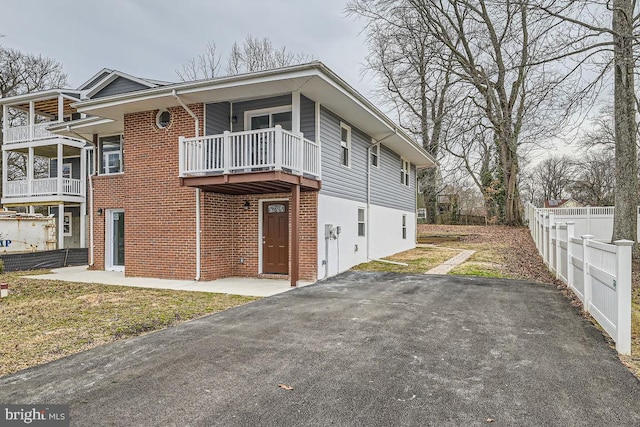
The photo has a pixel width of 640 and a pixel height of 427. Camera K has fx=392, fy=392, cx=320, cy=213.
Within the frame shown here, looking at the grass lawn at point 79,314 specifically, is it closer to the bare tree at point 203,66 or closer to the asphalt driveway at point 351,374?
the asphalt driveway at point 351,374

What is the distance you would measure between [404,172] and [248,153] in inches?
423

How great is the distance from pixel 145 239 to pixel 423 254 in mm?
10130

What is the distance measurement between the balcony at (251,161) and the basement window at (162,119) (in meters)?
1.95

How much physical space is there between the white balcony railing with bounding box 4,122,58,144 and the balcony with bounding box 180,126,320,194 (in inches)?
590

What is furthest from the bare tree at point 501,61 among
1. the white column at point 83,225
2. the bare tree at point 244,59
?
the white column at point 83,225

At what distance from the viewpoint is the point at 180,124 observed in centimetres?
1059

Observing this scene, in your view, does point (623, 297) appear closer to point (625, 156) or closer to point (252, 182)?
point (252, 182)

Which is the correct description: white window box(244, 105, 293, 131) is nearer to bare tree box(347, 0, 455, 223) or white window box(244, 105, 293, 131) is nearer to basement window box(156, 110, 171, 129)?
basement window box(156, 110, 171, 129)

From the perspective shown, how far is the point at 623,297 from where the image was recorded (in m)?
4.48

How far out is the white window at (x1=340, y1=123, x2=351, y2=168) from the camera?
1161 cm

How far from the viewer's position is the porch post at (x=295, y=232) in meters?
9.30

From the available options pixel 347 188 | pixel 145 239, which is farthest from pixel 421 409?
pixel 145 239

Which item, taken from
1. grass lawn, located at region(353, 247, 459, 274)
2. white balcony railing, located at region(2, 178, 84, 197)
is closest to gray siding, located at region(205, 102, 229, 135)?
grass lawn, located at region(353, 247, 459, 274)

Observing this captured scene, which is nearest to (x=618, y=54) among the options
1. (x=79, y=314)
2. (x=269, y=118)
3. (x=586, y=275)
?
(x=586, y=275)
